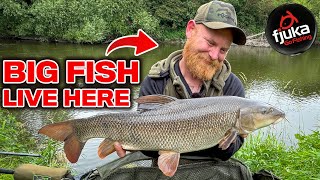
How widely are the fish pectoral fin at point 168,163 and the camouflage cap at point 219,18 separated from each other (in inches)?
31.2

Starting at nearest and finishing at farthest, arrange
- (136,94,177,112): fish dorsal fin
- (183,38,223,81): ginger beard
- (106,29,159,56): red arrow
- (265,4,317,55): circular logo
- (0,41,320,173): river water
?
1. (136,94,177,112): fish dorsal fin
2. (183,38,223,81): ginger beard
3. (265,4,317,55): circular logo
4. (0,41,320,173): river water
5. (106,29,159,56): red arrow

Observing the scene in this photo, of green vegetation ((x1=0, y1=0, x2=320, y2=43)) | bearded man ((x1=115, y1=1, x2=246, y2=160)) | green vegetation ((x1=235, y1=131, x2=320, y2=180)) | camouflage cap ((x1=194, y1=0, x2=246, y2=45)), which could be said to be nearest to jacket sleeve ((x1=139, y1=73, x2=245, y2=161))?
bearded man ((x1=115, y1=1, x2=246, y2=160))

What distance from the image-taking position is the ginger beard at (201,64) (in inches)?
87.9

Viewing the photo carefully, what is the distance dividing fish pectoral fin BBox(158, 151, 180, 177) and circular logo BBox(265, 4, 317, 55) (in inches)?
110

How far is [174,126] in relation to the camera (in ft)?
6.21

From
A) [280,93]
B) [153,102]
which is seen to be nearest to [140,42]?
[280,93]

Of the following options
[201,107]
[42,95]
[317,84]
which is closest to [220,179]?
[201,107]

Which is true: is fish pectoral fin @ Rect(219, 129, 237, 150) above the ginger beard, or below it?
below

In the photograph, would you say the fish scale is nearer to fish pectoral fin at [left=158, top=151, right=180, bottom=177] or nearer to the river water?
fish pectoral fin at [left=158, top=151, right=180, bottom=177]

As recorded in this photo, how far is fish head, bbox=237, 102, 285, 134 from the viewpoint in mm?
1899

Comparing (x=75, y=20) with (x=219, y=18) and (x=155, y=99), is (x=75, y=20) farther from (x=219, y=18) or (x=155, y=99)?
(x=155, y=99)

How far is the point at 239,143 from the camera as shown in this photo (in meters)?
2.28

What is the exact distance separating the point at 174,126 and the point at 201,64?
0.52 meters

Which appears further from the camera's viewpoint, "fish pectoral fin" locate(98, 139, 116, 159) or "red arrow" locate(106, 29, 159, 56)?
"red arrow" locate(106, 29, 159, 56)
